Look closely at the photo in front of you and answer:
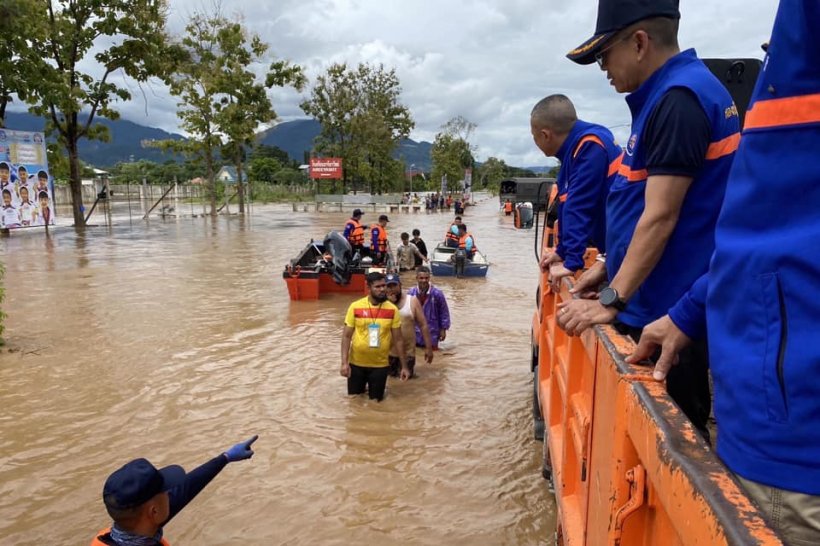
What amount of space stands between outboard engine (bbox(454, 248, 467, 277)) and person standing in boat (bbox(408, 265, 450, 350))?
643 centimetres

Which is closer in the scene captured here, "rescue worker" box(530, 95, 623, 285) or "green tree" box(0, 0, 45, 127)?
"rescue worker" box(530, 95, 623, 285)

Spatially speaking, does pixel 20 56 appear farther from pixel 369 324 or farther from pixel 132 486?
pixel 132 486

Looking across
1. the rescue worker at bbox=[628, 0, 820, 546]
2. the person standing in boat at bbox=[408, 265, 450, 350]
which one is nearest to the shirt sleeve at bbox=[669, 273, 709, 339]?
the rescue worker at bbox=[628, 0, 820, 546]

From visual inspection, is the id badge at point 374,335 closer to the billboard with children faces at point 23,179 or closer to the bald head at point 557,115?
the bald head at point 557,115

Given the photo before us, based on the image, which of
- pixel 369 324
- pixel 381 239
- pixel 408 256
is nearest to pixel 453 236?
pixel 408 256

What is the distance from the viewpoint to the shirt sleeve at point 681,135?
1865 mm

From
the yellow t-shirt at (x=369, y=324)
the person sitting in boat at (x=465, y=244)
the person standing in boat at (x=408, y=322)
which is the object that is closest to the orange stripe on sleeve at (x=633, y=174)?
the yellow t-shirt at (x=369, y=324)

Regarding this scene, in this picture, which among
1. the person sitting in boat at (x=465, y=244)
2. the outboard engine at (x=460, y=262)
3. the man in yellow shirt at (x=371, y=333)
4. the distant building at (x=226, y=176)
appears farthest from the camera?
the distant building at (x=226, y=176)

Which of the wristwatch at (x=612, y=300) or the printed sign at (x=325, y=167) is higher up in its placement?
the printed sign at (x=325, y=167)

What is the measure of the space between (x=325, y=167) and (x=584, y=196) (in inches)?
1673

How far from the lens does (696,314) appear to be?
5.02 feet

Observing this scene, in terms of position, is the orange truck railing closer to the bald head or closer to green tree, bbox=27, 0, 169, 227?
the bald head

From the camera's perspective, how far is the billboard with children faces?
21.4m

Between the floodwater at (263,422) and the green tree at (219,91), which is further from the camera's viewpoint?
the green tree at (219,91)
